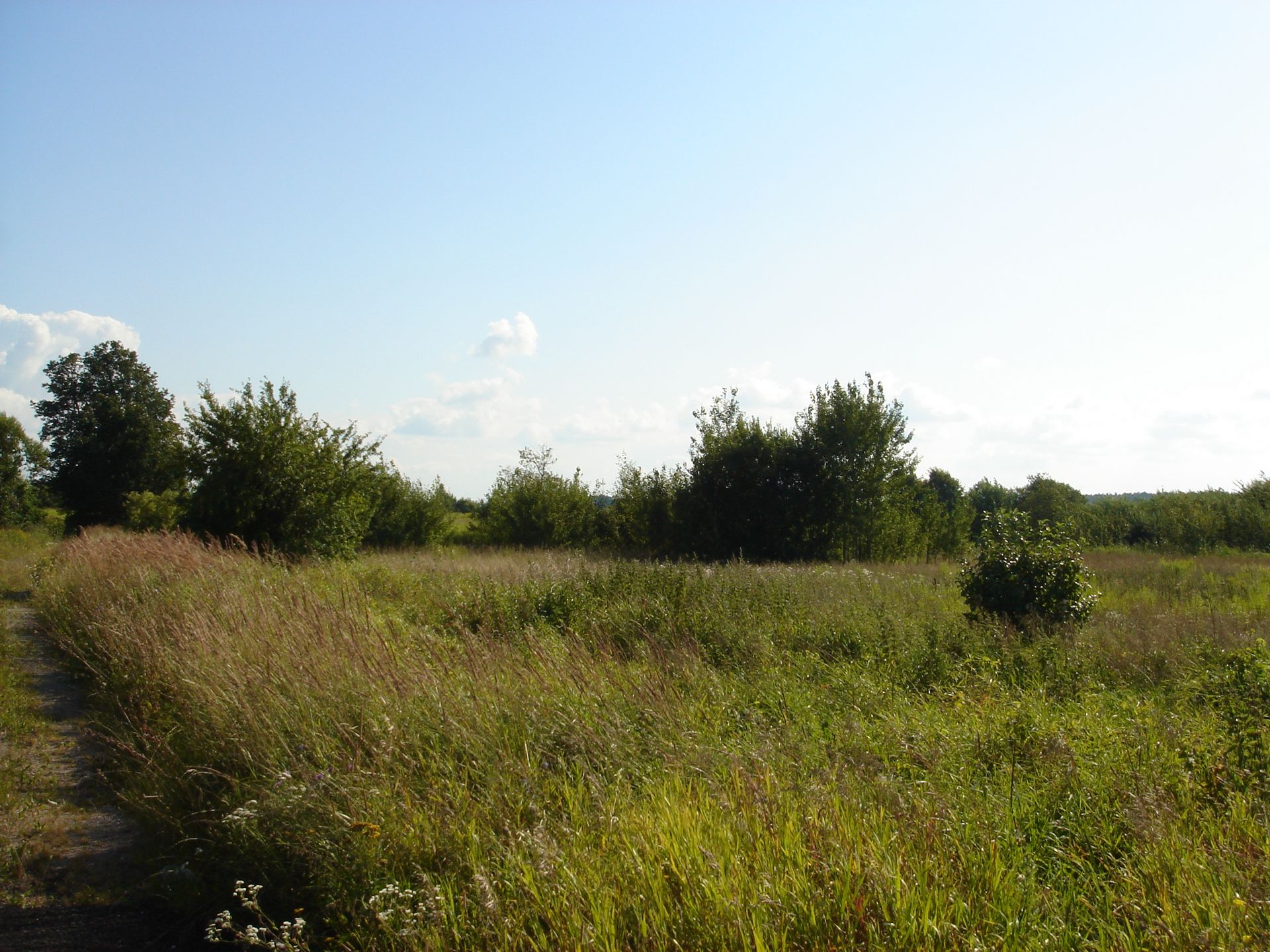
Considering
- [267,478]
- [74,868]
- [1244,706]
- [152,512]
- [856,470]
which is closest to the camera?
[74,868]

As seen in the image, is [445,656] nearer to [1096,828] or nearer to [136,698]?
[136,698]

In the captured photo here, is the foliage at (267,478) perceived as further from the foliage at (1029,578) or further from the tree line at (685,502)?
the foliage at (1029,578)

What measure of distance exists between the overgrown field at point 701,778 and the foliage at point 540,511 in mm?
22067

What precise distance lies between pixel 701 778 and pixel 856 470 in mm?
22226

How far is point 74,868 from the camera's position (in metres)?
4.64

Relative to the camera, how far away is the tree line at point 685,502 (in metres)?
16.6

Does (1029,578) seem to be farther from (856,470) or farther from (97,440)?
(97,440)

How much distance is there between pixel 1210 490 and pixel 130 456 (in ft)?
165

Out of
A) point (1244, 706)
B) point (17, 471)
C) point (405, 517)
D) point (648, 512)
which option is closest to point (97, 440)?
point (17, 471)

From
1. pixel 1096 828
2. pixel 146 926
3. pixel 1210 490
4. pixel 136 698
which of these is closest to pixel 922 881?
pixel 1096 828

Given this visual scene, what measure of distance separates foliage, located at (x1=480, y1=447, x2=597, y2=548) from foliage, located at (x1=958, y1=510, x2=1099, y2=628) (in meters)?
21.6

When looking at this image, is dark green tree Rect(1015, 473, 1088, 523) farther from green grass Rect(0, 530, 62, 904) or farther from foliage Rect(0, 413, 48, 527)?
foliage Rect(0, 413, 48, 527)

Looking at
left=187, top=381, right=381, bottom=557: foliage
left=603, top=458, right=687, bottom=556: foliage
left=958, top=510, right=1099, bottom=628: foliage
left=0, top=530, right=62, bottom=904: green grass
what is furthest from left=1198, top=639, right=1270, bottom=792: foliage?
left=603, top=458, right=687, bottom=556: foliage

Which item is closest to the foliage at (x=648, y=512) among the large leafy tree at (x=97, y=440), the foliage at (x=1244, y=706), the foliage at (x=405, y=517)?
the foliage at (x=405, y=517)
